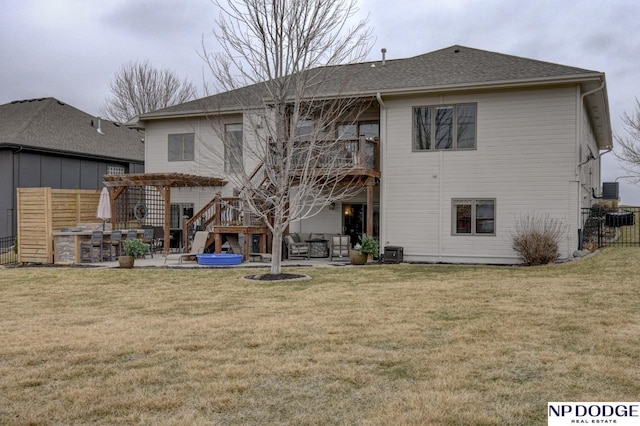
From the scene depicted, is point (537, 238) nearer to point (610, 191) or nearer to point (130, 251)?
point (130, 251)

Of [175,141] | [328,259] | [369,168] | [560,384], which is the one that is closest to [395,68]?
[369,168]

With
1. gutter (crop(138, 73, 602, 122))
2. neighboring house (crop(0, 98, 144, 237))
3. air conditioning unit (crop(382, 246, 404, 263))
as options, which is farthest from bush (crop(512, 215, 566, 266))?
neighboring house (crop(0, 98, 144, 237))

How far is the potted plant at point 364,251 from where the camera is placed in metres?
15.0

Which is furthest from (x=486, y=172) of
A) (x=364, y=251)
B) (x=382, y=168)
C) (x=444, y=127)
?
(x=364, y=251)

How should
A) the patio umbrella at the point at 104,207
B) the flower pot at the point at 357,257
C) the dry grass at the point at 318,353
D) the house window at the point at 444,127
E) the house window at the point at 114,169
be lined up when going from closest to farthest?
1. the dry grass at the point at 318,353
2. the flower pot at the point at 357,257
3. the house window at the point at 444,127
4. the patio umbrella at the point at 104,207
5. the house window at the point at 114,169

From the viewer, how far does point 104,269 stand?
14.5 meters

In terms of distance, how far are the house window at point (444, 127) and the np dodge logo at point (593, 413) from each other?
39.2 feet

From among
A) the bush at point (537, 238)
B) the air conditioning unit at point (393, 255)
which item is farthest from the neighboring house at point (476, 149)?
the air conditioning unit at point (393, 255)

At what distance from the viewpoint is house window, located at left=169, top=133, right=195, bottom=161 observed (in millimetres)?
19375

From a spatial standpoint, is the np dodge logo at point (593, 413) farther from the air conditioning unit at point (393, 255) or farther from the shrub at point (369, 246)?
the air conditioning unit at point (393, 255)

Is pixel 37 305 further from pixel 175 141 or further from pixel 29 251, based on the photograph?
pixel 175 141

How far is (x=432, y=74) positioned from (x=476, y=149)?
270 cm

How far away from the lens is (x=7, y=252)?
19.2m

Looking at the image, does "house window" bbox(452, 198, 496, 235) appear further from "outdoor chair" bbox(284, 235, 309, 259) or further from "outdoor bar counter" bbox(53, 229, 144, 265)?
"outdoor bar counter" bbox(53, 229, 144, 265)
